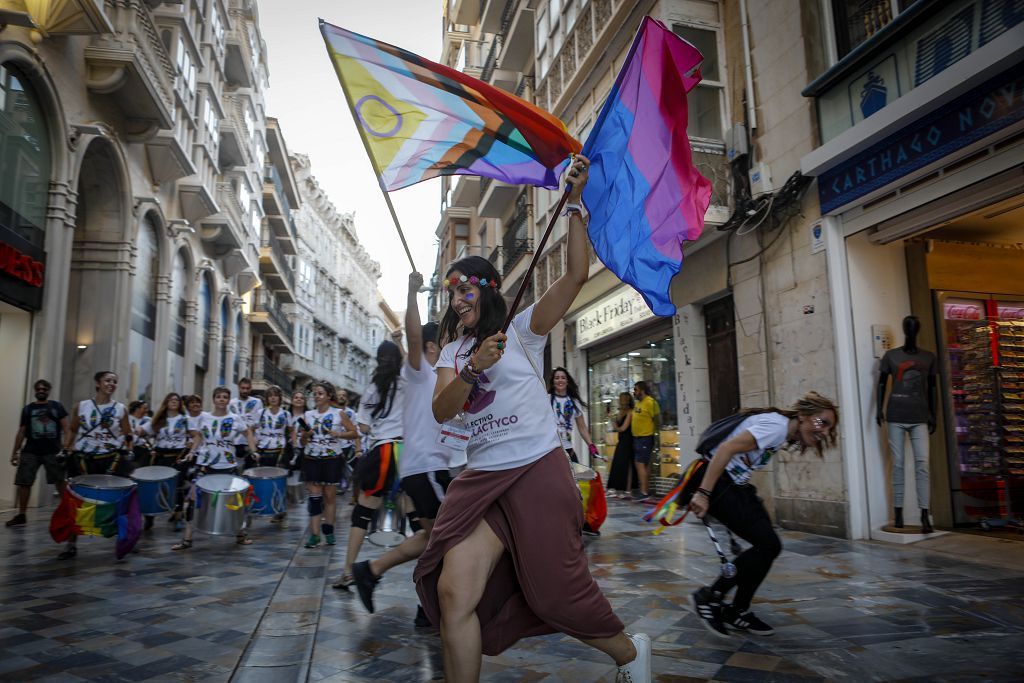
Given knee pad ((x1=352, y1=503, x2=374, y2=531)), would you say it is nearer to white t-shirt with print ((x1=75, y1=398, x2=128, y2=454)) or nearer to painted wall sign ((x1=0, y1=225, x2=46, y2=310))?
white t-shirt with print ((x1=75, y1=398, x2=128, y2=454))

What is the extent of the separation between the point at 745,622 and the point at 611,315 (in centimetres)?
1144

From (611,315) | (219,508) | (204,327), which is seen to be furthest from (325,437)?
(204,327)

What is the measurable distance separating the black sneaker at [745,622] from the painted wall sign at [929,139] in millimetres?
4904

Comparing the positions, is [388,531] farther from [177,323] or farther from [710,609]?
[177,323]

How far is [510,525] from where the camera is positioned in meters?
2.75

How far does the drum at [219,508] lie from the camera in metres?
7.17

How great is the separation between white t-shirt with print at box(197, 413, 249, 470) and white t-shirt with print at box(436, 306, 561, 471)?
22.5 feet

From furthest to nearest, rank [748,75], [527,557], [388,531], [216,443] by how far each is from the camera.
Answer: [748,75], [216,443], [388,531], [527,557]

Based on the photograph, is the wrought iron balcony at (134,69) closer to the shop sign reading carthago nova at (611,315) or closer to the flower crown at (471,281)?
the shop sign reading carthago nova at (611,315)

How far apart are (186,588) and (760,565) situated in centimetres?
439

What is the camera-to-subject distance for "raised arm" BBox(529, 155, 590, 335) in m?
2.98

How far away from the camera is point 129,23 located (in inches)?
583

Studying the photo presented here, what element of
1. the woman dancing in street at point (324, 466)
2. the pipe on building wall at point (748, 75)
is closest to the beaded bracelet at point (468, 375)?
the woman dancing in street at point (324, 466)

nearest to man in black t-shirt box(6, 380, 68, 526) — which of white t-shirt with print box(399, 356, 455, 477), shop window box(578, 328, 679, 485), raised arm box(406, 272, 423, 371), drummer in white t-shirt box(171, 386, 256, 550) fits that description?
drummer in white t-shirt box(171, 386, 256, 550)
